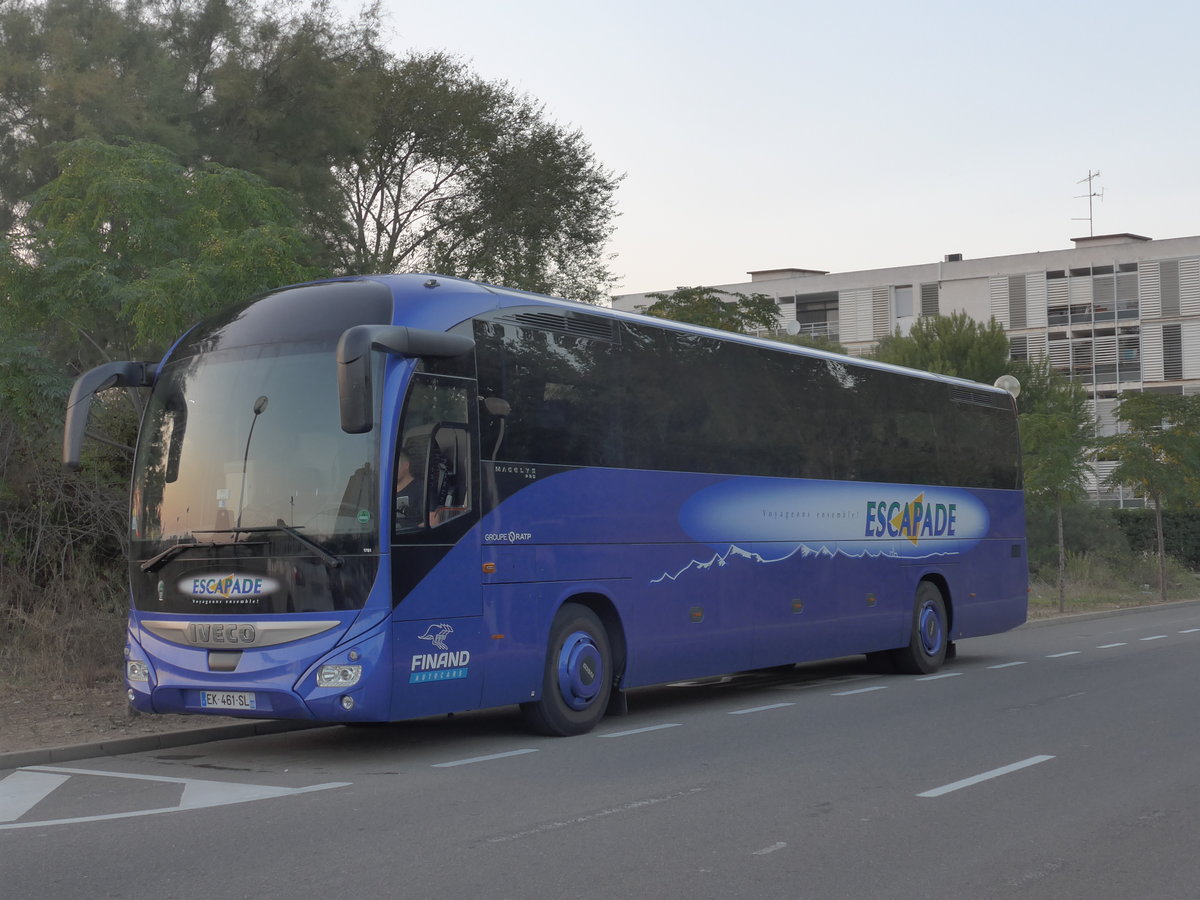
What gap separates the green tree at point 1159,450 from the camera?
34.7m

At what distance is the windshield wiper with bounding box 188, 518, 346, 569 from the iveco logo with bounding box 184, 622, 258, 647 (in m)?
0.62

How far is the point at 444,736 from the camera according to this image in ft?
39.4

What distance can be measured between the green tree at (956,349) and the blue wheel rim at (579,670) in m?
42.3

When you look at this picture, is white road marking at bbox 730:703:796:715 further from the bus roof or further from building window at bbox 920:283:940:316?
building window at bbox 920:283:940:316

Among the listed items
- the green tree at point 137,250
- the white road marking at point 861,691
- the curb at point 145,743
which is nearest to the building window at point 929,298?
the white road marking at point 861,691

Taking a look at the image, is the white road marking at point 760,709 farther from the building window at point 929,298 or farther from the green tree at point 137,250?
the building window at point 929,298

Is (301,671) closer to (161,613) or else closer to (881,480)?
(161,613)

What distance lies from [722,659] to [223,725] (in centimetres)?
465

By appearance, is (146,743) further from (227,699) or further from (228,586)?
(228,586)

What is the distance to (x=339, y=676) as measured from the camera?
9.81 metres

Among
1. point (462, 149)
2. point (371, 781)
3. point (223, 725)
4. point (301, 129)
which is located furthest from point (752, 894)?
point (462, 149)

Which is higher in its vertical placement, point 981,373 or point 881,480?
point 981,373

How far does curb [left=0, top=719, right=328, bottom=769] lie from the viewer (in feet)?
34.1

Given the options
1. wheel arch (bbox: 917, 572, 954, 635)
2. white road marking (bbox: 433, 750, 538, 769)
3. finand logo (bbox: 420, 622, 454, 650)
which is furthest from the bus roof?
wheel arch (bbox: 917, 572, 954, 635)
